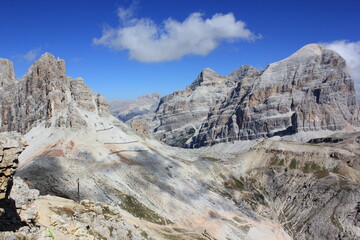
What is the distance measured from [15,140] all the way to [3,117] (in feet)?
564

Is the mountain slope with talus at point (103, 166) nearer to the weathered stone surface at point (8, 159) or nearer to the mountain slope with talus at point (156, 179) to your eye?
the mountain slope with talus at point (156, 179)

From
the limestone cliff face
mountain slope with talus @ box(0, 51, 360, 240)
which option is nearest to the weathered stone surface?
mountain slope with talus @ box(0, 51, 360, 240)

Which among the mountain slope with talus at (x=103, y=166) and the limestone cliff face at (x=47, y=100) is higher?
the limestone cliff face at (x=47, y=100)

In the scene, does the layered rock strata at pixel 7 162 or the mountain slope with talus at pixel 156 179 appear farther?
the mountain slope with talus at pixel 156 179

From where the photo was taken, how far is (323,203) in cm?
13062

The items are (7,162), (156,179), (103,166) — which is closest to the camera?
(7,162)

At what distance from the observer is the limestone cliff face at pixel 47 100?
456 feet

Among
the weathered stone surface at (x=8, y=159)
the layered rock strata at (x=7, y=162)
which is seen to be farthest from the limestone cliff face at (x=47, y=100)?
the weathered stone surface at (x=8, y=159)

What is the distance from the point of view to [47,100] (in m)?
144

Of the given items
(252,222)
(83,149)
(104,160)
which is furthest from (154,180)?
(252,222)

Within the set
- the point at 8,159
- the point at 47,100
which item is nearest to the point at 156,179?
the point at 47,100

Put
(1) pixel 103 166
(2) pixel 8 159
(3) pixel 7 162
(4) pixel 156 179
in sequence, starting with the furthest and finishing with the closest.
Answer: (4) pixel 156 179 < (1) pixel 103 166 < (2) pixel 8 159 < (3) pixel 7 162

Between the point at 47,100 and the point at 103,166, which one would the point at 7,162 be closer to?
the point at 103,166

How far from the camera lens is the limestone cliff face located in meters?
139
